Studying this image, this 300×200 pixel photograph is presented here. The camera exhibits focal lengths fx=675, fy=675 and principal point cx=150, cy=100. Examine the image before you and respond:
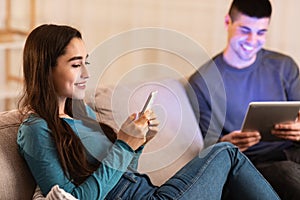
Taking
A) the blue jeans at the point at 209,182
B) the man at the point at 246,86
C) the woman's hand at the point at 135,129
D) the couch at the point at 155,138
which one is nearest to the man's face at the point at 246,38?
the man at the point at 246,86

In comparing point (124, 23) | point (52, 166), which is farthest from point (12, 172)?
point (124, 23)

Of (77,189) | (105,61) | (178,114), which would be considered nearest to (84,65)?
(105,61)

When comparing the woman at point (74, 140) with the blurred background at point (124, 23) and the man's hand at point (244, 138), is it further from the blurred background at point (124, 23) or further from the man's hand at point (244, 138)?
the blurred background at point (124, 23)

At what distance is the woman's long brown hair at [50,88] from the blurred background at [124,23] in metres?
1.24

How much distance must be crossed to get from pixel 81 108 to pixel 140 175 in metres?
0.25

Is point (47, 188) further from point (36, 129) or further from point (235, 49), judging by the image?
point (235, 49)

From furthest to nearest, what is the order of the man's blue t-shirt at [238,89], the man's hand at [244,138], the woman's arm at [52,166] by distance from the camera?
the man's blue t-shirt at [238,89], the man's hand at [244,138], the woman's arm at [52,166]

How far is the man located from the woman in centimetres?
49

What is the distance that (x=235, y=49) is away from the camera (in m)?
2.59

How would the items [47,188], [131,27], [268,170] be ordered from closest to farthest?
[47,188], [268,170], [131,27]

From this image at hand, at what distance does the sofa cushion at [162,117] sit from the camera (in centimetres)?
206

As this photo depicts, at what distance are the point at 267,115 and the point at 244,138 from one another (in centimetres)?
13

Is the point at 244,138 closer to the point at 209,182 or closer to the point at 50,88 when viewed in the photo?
the point at 209,182

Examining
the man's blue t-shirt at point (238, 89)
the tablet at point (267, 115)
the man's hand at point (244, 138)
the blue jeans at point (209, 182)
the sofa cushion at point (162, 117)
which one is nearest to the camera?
the blue jeans at point (209, 182)
